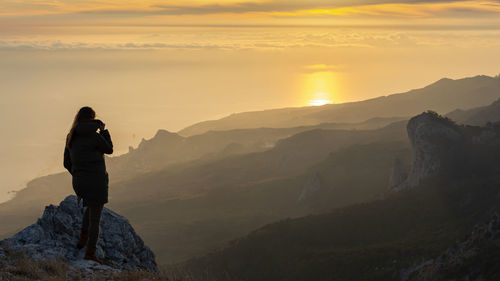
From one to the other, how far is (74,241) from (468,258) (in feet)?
80.4

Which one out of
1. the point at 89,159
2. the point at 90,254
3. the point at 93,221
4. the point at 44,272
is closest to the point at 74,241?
the point at 90,254

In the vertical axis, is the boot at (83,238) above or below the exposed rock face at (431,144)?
below

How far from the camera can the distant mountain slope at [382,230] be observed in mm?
48656

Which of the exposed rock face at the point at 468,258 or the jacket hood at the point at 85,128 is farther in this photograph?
the exposed rock face at the point at 468,258

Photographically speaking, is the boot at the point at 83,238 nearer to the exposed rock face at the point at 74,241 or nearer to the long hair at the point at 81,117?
the exposed rock face at the point at 74,241

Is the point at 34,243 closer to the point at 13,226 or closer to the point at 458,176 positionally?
the point at 458,176

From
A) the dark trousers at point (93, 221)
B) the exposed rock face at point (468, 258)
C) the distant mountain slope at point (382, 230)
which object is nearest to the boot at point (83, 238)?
the dark trousers at point (93, 221)

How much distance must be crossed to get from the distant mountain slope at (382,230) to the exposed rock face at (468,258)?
35.6 ft

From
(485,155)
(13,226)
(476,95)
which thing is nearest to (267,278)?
(485,155)

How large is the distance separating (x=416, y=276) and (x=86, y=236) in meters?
27.1

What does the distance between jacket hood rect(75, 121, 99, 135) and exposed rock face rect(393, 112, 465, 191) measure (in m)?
62.3

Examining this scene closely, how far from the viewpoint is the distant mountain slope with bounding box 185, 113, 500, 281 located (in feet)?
160

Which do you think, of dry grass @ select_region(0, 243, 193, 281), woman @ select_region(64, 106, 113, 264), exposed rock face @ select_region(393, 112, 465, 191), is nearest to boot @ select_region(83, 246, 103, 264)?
dry grass @ select_region(0, 243, 193, 281)

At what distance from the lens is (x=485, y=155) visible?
66.7 m
